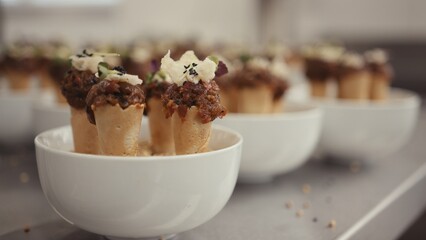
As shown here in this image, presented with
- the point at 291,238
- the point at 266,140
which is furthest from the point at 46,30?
the point at 291,238

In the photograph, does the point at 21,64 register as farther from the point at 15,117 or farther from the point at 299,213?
the point at 299,213

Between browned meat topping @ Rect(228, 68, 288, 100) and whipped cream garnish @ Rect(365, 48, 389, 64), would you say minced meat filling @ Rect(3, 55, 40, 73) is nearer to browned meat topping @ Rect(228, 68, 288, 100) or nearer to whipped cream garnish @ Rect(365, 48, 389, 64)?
browned meat topping @ Rect(228, 68, 288, 100)

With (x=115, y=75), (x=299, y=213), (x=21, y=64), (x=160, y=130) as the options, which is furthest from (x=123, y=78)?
(x=21, y=64)

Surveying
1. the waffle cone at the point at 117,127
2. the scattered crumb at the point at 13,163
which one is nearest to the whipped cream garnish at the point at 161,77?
the waffle cone at the point at 117,127

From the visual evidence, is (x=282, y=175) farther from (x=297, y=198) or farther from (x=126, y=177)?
(x=126, y=177)

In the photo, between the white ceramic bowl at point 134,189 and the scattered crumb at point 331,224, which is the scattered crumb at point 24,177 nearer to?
the white ceramic bowl at point 134,189

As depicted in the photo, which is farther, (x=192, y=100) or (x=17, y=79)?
(x=17, y=79)
